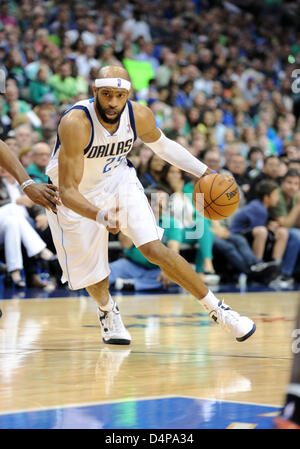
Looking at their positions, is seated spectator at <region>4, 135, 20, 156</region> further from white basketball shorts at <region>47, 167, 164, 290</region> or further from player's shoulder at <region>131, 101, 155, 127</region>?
player's shoulder at <region>131, 101, 155, 127</region>

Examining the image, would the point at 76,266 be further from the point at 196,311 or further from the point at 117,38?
the point at 117,38

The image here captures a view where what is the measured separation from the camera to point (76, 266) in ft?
17.1

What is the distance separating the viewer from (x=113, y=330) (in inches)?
207

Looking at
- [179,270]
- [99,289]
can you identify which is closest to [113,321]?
[99,289]

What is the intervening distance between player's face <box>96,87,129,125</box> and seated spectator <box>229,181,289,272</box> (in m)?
5.77

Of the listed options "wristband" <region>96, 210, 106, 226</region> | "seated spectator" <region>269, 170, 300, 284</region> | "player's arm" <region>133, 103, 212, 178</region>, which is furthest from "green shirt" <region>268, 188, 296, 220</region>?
"wristband" <region>96, 210, 106, 226</region>

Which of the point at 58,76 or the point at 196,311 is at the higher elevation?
the point at 58,76

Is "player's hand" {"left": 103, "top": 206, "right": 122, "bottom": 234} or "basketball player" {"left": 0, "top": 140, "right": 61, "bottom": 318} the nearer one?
"player's hand" {"left": 103, "top": 206, "right": 122, "bottom": 234}

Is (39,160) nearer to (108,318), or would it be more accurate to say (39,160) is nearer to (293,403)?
(108,318)

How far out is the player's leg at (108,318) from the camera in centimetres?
526

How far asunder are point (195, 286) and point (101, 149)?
1022mm

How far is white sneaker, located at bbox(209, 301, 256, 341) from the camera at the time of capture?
188 inches

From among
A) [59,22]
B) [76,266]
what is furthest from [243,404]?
[59,22]
